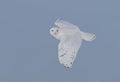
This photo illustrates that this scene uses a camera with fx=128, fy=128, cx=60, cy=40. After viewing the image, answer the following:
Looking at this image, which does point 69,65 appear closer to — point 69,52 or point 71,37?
point 69,52

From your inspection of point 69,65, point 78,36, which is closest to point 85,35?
point 78,36

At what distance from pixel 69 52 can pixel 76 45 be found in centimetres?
8

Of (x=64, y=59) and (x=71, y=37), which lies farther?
(x=71, y=37)

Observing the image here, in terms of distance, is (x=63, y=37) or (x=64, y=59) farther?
(x=63, y=37)

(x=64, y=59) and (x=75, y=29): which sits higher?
(x=75, y=29)

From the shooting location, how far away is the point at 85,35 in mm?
520

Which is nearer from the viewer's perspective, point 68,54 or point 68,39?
point 68,54

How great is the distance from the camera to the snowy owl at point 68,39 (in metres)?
0.46

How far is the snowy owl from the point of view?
457mm

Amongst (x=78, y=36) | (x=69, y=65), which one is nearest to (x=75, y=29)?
(x=78, y=36)

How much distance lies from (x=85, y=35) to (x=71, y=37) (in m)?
0.07

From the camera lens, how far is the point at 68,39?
22.4 inches

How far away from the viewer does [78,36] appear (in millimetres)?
552

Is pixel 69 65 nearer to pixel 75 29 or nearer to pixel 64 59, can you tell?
pixel 64 59
